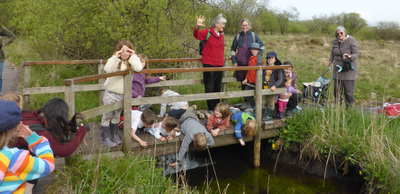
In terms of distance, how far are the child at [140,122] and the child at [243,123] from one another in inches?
56.4

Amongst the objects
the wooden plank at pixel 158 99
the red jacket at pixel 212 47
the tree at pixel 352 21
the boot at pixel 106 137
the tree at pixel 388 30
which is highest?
the tree at pixel 352 21

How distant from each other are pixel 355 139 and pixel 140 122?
3269 mm

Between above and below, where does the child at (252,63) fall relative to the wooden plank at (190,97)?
above

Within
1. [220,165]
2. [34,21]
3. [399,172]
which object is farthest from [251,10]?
[399,172]

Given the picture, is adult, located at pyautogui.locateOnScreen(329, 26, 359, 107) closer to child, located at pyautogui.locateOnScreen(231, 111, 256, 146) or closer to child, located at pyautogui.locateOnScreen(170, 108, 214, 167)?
child, located at pyautogui.locateOnScreen(231, 111, 256, 146)

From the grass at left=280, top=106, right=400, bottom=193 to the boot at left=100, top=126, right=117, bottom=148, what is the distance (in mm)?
2998

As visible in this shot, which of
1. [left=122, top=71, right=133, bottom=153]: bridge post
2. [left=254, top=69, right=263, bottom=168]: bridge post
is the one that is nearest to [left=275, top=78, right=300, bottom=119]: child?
[left=254, top=69, right=263, bottom=168]: bridge post

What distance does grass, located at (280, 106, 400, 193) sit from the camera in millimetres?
5176

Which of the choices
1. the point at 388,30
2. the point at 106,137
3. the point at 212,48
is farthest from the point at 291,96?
the point at 388,30

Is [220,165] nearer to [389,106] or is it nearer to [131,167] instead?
[131,167]

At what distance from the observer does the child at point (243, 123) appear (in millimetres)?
6250

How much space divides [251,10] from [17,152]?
20747mm

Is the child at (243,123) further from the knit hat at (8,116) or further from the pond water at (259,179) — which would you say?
the knit hat at (8,116)

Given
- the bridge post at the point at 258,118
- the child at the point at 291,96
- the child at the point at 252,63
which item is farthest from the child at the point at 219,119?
the child at the point at 291,96
